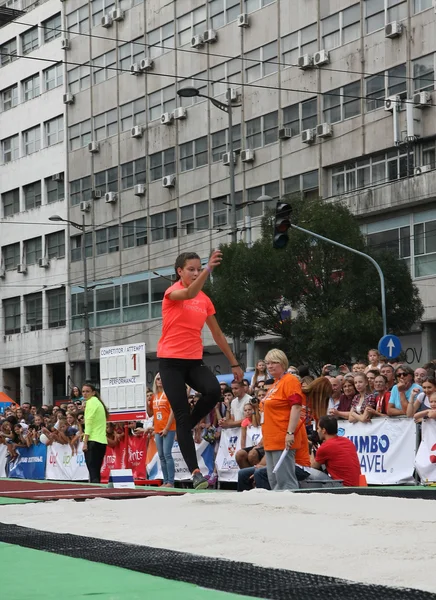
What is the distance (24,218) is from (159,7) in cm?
1794

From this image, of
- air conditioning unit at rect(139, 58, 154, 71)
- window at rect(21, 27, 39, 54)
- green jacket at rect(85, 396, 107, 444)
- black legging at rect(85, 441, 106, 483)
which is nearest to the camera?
green jacket at rect(85, 396, 107, 444)

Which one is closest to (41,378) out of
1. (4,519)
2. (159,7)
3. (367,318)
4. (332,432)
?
(159,7)

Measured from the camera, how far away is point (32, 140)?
67.7 meters

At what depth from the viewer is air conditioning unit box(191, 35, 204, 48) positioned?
53.0 metres

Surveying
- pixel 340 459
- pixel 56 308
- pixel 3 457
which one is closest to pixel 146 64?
pixel 56 308

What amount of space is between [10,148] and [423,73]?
35906 millimetres

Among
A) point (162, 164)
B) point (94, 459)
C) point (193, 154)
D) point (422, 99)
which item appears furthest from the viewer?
point (162, 164)

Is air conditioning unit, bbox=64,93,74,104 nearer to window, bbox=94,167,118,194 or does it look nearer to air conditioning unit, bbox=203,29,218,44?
window, bbox=94,167,118,194

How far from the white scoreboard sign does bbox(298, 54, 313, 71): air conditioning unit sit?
27544mm

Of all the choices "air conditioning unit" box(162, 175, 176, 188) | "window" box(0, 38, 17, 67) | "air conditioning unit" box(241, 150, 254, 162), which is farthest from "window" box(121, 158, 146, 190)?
"window" box(0, 38, 17, 67)

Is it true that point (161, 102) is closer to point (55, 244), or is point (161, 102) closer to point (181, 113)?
point (181, 113)

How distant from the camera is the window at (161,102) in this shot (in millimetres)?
55353

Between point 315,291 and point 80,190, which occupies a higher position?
point 80,190

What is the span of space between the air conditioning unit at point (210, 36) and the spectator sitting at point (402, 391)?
130 ft
